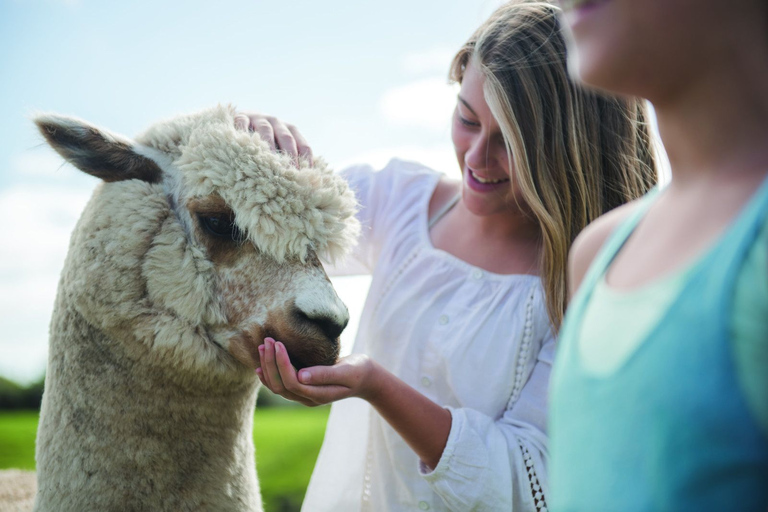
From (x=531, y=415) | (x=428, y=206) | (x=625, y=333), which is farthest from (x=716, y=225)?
(x=428, y=206)

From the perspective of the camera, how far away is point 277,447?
277 inches

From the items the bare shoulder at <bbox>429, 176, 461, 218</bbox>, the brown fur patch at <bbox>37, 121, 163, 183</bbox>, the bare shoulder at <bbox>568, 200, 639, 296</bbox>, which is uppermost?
the bare shoulder at <bbox>568, 200, 639, 296</bbox>

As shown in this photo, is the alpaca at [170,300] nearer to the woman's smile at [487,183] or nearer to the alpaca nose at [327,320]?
the alpaca nose at [327,320]

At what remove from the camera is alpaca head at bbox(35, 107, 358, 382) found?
5.44ft

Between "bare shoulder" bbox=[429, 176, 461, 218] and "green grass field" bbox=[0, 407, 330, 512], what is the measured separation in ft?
9.10

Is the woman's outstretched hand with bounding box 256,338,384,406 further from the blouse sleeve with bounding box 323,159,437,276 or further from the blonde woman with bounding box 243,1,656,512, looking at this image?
the blouse sleeve with bounding box 323,159,437,276

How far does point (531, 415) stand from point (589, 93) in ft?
3.67

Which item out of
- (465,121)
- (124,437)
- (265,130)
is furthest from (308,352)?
(465,121)

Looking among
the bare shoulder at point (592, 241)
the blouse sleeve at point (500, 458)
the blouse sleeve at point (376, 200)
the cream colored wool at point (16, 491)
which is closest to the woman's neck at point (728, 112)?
the bare shoulder at point (592, 241)

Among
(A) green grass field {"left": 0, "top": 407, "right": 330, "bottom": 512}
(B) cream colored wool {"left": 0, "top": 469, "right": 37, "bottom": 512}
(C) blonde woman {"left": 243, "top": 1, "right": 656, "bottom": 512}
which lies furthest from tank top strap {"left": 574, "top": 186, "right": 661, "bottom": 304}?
(A) green grass field {"left": 0, "top": 407, "right": 330, "bottom": 512}

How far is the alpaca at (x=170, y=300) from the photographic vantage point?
168 centimetres

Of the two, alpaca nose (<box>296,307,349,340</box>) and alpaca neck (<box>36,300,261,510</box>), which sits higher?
alpaca nose (<box>296,307,349,340</box>)

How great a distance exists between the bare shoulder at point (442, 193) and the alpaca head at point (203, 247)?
845 millimetres

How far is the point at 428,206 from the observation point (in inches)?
100.0
